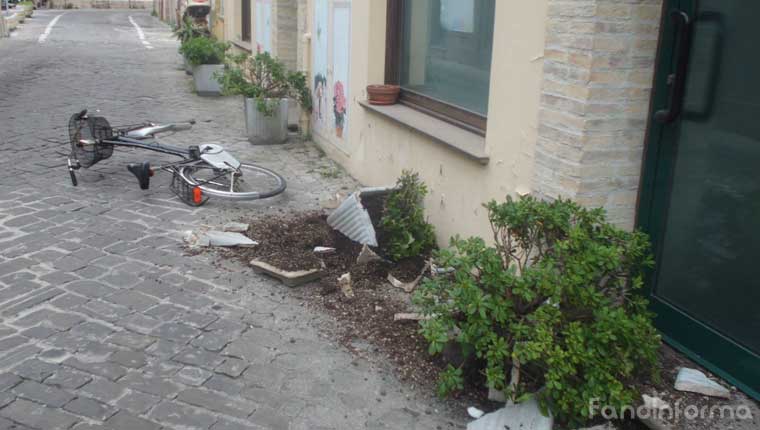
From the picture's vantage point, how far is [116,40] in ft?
80.0

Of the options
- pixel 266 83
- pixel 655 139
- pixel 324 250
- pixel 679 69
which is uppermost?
pixel 679 69

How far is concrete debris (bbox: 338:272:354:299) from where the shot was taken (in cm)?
489

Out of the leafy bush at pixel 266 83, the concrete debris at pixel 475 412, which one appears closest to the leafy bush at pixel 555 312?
the concrete debris at pixel 475 412

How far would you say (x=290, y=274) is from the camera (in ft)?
16.5

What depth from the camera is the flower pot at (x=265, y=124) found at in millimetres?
9312

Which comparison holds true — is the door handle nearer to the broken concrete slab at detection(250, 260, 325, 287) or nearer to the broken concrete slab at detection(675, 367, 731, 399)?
the broken concrete slab at detection(675, 367, 731, 399)

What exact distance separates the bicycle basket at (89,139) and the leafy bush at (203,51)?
610cm

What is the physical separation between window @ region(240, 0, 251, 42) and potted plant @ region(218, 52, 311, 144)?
6.46m

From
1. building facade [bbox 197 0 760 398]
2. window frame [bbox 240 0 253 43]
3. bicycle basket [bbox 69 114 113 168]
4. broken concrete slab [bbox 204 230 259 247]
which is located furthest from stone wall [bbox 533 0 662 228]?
window frame [bbox 240 0 253 43]

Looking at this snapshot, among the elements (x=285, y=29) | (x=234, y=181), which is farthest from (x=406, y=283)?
(x=285, y=29)

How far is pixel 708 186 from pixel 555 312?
43.1 inches

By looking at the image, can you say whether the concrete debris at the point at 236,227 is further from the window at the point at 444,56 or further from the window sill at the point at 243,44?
the window sill at the point at 243,44

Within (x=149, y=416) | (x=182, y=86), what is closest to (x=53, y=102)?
(x=182, y=86)

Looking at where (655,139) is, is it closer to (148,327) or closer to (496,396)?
(496,396)
